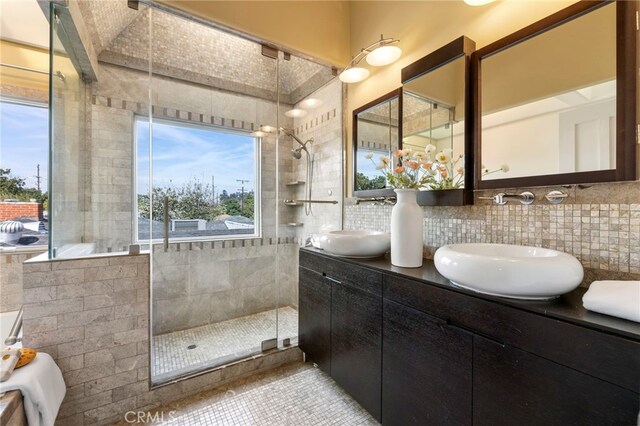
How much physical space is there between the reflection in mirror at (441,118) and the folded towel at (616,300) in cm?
76

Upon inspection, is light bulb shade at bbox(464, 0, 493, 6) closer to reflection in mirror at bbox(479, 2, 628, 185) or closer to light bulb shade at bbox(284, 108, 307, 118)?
reflection in mirror at bbox(479, 2, 628, 185)

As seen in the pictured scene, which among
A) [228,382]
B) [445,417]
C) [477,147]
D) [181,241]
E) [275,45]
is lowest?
[228,382]

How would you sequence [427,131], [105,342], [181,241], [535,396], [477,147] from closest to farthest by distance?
[535,396], [477,147], [105,342], [427,131], [181,241]

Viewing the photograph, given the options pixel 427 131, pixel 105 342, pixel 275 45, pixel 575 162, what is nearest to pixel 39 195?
pixel 105 342

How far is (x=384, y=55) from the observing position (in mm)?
→ 1829

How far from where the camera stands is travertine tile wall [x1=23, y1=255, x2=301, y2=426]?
1.39 meters

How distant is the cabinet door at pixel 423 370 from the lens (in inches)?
39.2

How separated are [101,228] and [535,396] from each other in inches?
100

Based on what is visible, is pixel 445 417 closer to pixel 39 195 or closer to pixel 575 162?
pixel 575 162

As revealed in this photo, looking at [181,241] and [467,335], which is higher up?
[181,241]

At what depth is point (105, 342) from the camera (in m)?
1.51

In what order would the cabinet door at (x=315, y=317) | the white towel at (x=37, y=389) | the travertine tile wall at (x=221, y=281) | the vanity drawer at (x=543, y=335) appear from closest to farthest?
the vanity drawer at (x=543, y=335) < the white towel at (x=37, y=389) < the cabinet door at (x=315, y=317) < the travertine tile wall at (x=221, y=281)

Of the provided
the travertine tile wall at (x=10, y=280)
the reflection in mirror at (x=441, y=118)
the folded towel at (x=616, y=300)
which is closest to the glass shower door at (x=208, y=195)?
the travertine tile wall at (x=10, y=280)

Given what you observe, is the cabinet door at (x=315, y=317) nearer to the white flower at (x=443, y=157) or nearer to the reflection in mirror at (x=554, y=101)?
the white flower at (x=443, y=157)
